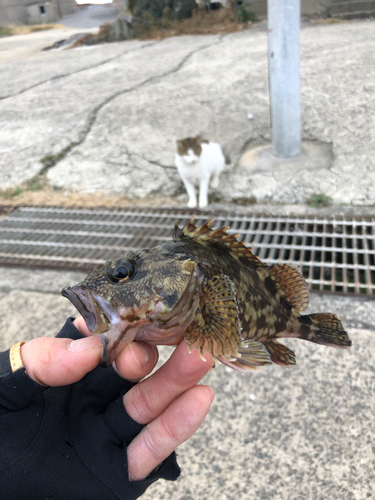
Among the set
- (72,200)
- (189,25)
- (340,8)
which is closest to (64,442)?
(72,200)

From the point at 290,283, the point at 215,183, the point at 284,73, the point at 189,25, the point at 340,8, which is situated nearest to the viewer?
the point at 290,283

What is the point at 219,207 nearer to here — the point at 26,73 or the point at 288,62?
the point at 288,62

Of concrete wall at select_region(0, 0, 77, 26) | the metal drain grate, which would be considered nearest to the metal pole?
the metal drain grate

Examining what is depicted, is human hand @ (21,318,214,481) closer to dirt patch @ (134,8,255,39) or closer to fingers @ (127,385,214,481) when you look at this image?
fingers @ (127,385,214,481)

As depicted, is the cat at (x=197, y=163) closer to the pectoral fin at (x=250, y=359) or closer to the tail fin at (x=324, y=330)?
the tail fin at (x=324, y=330)

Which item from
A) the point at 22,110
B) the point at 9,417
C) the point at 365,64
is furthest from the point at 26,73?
the point at 9,417

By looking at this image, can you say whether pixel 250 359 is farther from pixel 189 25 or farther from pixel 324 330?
pixel 189 25
